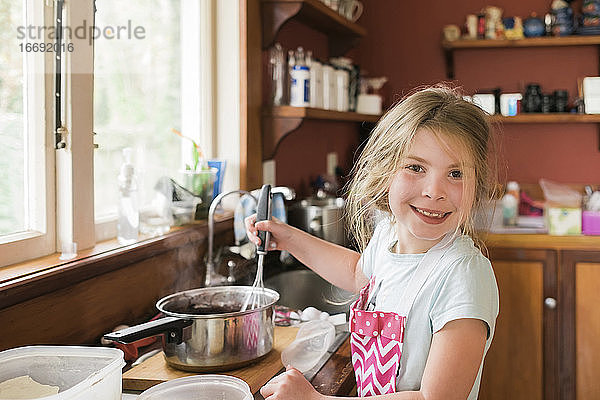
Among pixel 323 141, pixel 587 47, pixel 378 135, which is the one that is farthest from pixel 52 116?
pixel 587 47

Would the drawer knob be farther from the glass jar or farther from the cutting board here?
the cutting board

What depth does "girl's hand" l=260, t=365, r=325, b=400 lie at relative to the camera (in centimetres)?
106

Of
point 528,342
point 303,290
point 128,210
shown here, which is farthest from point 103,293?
point 528,342

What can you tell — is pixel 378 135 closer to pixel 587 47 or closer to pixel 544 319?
pixel 544 319

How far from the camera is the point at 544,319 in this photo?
3025 millimetres

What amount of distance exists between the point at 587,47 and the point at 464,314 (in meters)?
2.88

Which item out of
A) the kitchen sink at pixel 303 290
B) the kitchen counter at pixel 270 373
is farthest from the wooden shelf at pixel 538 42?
the kitchen counter at pixel 270 373

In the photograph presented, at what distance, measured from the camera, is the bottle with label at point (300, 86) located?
2.52 metres

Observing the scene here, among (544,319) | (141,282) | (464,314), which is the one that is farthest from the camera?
(544,319)

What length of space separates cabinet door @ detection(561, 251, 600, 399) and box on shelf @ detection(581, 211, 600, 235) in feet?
0.36

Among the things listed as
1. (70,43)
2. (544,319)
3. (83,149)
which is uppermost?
(70,43)

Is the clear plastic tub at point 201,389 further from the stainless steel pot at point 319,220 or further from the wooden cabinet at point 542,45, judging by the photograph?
the wooden cabinet at point 542,45

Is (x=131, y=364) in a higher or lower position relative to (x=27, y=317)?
lower

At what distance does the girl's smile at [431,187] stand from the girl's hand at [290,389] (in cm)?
35
